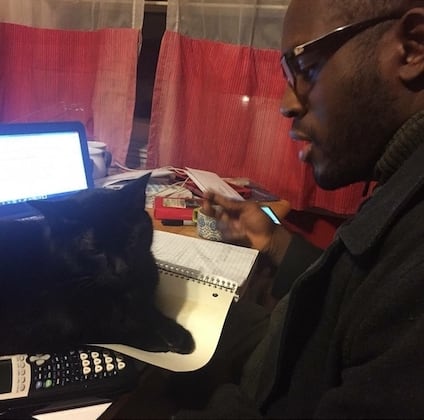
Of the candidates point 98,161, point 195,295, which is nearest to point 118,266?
point 195,295

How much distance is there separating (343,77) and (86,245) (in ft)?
1.55

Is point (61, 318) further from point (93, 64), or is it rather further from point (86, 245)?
point (93, 64)

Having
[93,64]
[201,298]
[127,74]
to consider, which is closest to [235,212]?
[201,298]

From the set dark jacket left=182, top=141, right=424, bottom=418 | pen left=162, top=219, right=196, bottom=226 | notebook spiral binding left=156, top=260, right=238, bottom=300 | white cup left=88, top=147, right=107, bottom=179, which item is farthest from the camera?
white cup left=88, top=147, right=107, bottom=179

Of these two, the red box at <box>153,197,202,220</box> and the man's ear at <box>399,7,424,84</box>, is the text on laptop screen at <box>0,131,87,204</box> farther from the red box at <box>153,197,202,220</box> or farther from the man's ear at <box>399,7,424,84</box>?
the man's ear at <box>399,7,424,84</box>

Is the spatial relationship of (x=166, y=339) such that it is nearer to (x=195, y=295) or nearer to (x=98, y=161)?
(x=195, y=295)

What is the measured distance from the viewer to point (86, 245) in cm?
69

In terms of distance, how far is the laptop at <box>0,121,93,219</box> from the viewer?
3.66 feet

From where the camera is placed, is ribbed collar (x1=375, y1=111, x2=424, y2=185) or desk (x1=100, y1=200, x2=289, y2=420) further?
desk (x1=100, y1=200, x2=289, y2=420)

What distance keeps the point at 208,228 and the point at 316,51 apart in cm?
55

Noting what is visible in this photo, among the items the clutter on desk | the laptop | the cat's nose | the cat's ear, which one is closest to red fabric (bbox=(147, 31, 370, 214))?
the clutter on desk

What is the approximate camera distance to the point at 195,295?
0.84 m

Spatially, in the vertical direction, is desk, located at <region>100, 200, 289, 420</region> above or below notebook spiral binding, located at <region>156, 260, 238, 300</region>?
below

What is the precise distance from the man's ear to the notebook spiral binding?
0.49 m
